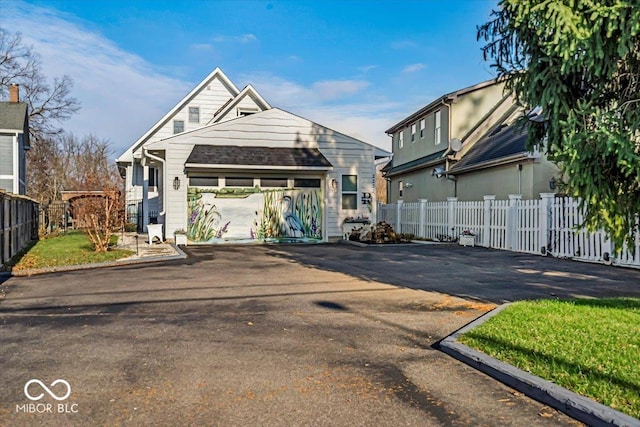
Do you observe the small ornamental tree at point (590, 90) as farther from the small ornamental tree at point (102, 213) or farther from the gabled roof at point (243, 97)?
the gabled roof at point (243, 97)

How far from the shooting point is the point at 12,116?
23.5 m

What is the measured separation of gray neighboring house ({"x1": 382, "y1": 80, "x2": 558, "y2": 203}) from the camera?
60.3ft

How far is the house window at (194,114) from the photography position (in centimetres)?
3092

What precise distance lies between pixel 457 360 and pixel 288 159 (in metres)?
15.0

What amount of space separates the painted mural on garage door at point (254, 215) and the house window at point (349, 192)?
996 millimetres

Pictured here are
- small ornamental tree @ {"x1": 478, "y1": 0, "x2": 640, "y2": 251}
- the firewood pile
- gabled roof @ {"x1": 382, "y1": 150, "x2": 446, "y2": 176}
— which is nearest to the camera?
small ornamental tree @ {"x1": 478, "y1": 0, "x2": 640, "y2": 251}

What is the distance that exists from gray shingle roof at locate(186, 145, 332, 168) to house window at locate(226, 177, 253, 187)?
3.26 ft

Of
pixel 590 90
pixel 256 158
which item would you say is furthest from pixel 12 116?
pixel 590 90

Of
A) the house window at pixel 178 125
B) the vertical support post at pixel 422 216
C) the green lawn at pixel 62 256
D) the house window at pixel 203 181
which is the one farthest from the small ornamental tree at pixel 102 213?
the house window at pixel 178 125

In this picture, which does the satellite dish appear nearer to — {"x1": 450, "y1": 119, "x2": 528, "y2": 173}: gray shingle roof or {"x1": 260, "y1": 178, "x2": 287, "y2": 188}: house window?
{"x1": 450, "y1": 119, "x2": 528, "y2": 173}: gray shingle roof

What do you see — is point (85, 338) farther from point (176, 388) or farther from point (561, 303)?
point (561, 303)

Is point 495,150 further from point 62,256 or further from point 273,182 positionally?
point 62,256

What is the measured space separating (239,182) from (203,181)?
135 cm

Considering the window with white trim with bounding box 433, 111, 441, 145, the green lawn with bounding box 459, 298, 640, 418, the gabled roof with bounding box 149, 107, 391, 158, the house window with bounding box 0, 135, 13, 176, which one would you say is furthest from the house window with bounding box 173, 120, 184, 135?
the green lawn with bounding box 459, 298, 640, 418
